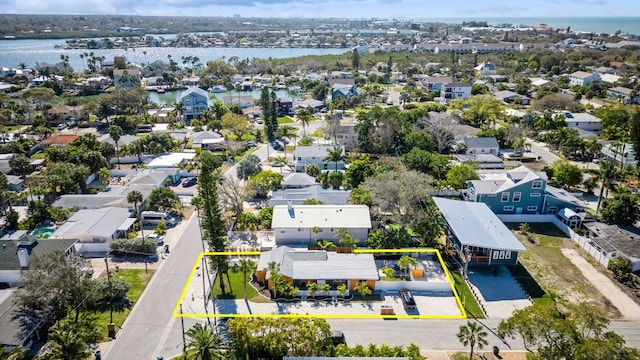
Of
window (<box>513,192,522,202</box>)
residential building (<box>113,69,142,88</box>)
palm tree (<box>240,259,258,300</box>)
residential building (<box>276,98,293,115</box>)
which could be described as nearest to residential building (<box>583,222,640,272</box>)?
window (<box>513,192,522,202</box>)

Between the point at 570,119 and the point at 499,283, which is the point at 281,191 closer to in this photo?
the point at 499,283

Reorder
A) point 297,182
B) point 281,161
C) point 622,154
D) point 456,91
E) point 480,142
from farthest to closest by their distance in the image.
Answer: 1. point 456,91
2. point 480,142
3. point 281,161
4. point 622,154
5. point 297,182

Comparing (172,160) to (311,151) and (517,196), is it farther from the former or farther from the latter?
(517,196)

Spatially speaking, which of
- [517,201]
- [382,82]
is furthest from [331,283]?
[382,82]

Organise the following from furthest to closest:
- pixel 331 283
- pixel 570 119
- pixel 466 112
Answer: pixel 466 112, pixel 570 119, pixel 331 283

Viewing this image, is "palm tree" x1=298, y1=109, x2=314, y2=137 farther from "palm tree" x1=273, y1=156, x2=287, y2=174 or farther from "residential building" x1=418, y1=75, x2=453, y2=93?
"residential building" x1=418, y1=75, x2=453, y2=93

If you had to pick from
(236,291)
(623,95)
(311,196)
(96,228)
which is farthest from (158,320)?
(623,95)
